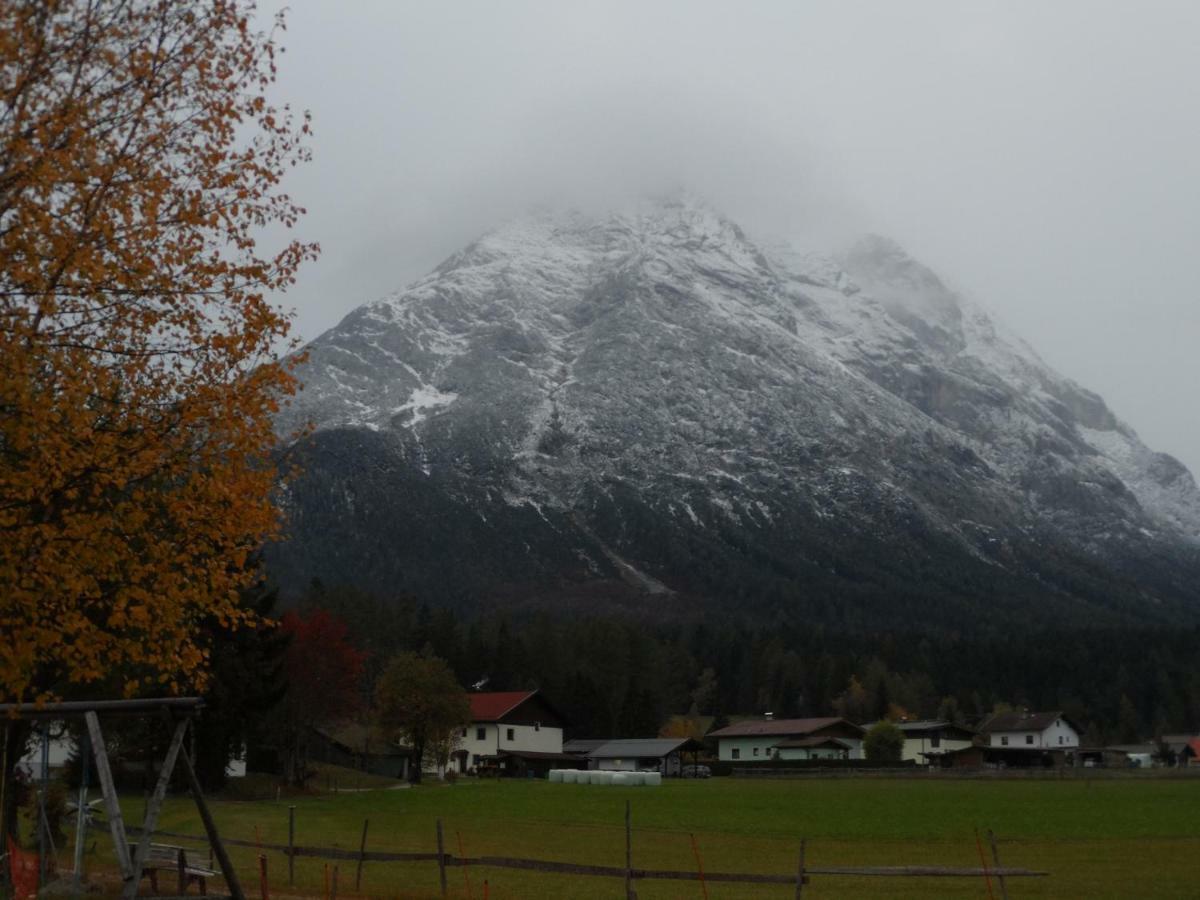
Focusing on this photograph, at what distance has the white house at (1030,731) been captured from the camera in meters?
158

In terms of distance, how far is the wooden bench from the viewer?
25.2 metres

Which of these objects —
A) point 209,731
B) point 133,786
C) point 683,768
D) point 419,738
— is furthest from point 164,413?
point 683,768

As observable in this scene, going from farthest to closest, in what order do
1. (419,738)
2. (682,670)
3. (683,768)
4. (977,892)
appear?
(682,670) → (683,768) → (419,738) → (977,892)

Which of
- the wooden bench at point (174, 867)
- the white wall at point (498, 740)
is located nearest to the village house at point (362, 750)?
the white wall at point (498, 740)

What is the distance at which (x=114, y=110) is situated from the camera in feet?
49.0

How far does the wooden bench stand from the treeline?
358ft

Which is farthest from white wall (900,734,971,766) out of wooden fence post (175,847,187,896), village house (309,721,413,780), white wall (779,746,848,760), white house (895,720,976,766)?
wooden fence post (175,847,187,896)

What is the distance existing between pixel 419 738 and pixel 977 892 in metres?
66.1

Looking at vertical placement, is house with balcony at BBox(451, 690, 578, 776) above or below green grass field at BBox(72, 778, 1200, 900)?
above

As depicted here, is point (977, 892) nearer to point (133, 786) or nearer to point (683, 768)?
point (133, 786)

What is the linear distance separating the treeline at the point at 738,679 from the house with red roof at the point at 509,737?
9499mm

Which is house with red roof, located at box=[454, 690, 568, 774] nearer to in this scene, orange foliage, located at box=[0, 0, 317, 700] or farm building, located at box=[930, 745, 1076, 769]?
farm building, located at box=[930, 745, 1076, 769]

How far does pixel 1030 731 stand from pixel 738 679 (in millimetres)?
48409

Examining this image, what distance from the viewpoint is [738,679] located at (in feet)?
Result: 641
